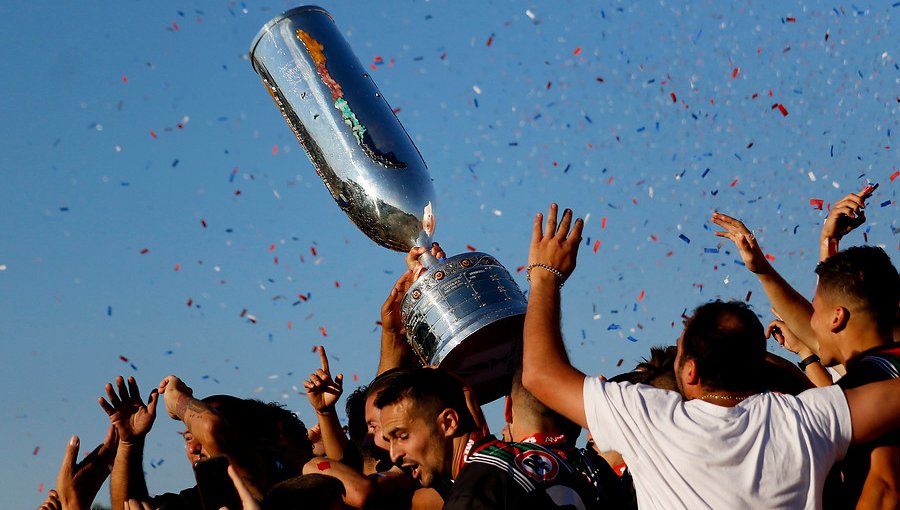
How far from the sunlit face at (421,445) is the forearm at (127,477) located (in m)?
2.19

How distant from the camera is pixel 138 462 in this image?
19.9ft

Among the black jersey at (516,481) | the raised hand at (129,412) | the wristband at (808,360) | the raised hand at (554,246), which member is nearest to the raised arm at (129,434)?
the raised hand at (129,412)

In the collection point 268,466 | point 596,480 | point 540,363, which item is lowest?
point 596,480

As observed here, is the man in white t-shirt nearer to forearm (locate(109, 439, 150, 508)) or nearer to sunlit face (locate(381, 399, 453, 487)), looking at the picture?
sunlit face (locate(381, 399, 453, 487))

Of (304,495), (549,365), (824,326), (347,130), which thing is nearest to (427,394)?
(304,495)

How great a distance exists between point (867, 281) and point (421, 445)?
187 cm

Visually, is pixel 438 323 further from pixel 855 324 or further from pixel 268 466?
pixel 855 324

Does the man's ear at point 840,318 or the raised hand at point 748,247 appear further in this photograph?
the raised hand at point 748,247

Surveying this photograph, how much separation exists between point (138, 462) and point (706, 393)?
370cm

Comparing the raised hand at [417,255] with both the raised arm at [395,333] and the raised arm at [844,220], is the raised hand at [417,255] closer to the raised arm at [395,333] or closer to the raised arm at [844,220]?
the raised arm at [395,333]

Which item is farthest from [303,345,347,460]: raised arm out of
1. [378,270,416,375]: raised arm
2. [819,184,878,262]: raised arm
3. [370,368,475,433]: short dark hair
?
[819,184,878,262]: raised arm

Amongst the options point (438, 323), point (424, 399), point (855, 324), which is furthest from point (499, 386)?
point (855, 324)

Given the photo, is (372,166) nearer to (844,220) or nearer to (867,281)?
(844,220)

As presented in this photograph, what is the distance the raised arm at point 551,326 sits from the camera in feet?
11.6
